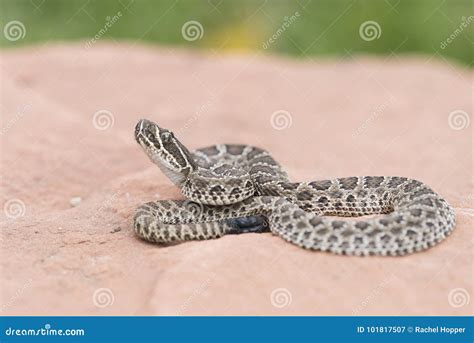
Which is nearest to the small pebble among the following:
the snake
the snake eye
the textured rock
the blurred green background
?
the textured rock

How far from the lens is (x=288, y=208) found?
989 cm

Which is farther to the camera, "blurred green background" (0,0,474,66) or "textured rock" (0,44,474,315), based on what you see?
"blurred green background" (0,0,474,66)

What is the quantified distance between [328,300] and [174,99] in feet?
37.5

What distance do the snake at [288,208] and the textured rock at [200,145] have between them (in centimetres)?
23

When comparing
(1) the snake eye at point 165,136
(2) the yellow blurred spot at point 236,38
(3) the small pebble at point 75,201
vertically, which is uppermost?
(1) the snake eye at point 165,136

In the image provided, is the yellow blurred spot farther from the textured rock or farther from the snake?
the snake

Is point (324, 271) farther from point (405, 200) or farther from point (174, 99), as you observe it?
point (174, 99)

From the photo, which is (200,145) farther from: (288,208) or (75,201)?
(288,208)

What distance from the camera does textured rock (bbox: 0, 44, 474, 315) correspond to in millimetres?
8570

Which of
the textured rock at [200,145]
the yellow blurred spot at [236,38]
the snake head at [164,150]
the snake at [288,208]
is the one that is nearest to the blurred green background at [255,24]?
the yellow blurred spot at [236,38]

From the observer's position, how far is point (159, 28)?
2433 cm

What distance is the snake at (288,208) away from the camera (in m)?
9.27

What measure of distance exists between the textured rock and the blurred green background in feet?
3.41

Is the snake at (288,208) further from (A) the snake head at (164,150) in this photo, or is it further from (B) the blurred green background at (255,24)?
(B) the blurred green background at (255,24)
